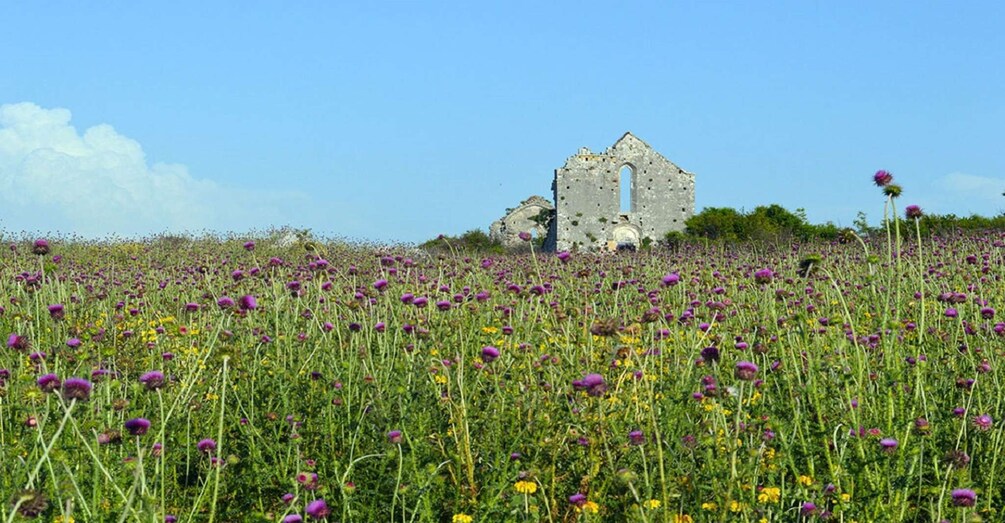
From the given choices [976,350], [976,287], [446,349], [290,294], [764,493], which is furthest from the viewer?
[976,287]

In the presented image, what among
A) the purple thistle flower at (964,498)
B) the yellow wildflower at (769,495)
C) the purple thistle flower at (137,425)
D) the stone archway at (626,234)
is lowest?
the yellow wildflower at (769,495)

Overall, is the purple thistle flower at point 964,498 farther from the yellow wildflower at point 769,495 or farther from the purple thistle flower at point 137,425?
the purple thistle flower at point 137,425

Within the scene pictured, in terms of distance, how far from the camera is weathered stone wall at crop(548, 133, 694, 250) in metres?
38.1

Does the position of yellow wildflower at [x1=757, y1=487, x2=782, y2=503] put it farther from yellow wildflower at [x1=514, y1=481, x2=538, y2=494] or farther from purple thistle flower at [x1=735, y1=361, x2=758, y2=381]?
yellow wildflower at [x1=514, y1=481, x2=538, y2=494]

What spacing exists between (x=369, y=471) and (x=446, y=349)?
1.18m

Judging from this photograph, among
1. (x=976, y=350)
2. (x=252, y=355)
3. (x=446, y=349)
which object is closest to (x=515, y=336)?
(x=446, y=349)

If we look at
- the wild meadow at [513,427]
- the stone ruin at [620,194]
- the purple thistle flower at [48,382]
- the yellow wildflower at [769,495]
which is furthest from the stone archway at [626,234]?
the purple thistle flower at [48,382]

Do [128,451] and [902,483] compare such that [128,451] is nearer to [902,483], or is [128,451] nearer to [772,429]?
[772,429]

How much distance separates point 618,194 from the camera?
38375mm

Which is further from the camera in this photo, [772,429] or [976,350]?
[976,350]

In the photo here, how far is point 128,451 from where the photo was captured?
4.01 meters

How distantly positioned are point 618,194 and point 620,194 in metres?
0.13

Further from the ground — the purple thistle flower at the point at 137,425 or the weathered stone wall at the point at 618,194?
the weathered stone wall at the point at 618,194

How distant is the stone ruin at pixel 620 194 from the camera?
125 ft
